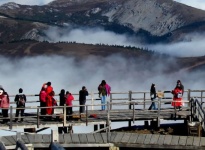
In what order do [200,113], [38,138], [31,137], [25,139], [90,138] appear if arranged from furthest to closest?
1. [200,113]
2. [90,138]
3. [31,137]
4. [38,138]
5. [25,139]

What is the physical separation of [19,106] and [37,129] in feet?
6.77

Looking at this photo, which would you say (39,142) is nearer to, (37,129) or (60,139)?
(60,139)

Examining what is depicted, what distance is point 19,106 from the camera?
26.7 meters

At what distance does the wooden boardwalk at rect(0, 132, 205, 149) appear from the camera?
72.3 ft

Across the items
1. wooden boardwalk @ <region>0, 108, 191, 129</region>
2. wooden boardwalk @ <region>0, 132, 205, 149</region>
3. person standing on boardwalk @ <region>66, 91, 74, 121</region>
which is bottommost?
wooden boardwalk @ <region>0, 132, 205, 149</region>

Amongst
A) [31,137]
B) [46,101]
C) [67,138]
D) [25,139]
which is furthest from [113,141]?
[46,101]

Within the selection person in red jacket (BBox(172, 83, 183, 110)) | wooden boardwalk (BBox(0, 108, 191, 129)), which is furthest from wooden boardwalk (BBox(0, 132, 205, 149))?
person in red jacket (BBox(172, 83, 183, 110))

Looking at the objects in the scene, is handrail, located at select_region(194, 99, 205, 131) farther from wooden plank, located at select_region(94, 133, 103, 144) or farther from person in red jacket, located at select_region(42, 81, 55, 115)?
person in red jacket, located at select_region(42, 81, 55, 115)

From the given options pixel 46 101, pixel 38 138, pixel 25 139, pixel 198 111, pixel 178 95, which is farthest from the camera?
pixel 178 95

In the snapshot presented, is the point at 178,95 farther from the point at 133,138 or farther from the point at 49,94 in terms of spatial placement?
the point at 133,138

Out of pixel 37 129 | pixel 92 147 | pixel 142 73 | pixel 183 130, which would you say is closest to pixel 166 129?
pixel 183 130

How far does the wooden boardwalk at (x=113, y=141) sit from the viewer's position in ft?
72.3

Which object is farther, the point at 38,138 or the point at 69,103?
the point at 69,103

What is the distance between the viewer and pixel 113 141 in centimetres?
2252
